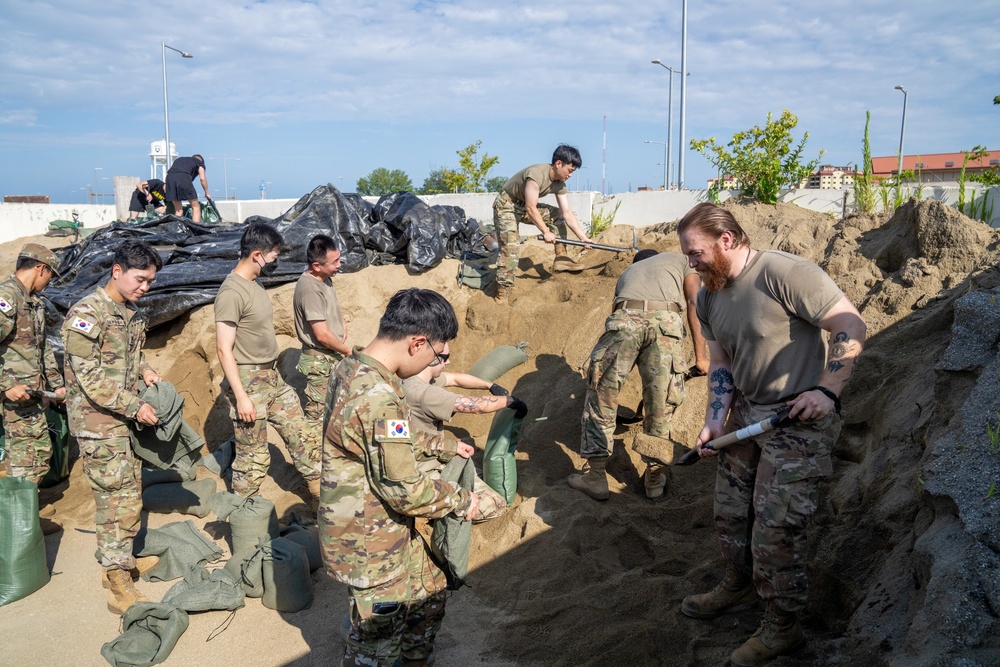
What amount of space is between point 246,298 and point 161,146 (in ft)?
64.7

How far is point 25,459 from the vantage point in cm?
538

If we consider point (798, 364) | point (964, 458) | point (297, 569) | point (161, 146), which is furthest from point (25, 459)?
point (161, 146)

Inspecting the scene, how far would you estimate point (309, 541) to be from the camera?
15.6 ft

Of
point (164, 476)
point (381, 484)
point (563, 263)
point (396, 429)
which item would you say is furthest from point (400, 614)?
point (563, 263)

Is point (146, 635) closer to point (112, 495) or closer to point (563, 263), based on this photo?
point (112, 495)

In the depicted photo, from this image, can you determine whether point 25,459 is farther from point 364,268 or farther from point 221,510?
point 364,268

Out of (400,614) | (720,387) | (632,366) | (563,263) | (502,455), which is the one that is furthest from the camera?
(563,263)

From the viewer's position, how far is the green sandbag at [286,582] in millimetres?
4297

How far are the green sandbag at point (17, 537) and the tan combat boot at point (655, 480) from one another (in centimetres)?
413

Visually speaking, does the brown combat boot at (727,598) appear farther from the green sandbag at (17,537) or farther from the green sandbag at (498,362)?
the green sandbag at (17,537)

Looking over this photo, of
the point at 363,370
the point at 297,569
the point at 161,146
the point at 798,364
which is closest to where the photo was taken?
the point at 363,370

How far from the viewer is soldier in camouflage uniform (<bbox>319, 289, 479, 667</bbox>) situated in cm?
263

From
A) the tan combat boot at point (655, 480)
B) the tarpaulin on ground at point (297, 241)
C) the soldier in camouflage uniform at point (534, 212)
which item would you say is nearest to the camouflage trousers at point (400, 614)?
the tan combat boot at point (655, 480)

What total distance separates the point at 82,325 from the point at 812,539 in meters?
4.37
